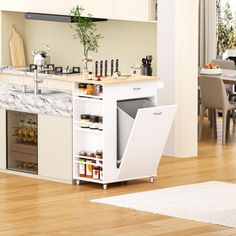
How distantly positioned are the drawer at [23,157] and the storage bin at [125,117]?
1.02 meters

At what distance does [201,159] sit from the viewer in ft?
35.9

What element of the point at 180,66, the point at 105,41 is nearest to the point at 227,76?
the point at 105,41

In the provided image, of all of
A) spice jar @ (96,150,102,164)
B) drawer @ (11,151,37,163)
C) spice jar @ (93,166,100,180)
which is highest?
spice jar @ (96,150,102,164)

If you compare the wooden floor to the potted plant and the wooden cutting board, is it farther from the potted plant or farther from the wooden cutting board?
the wooden cutting board

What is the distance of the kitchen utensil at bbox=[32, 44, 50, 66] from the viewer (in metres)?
12.4

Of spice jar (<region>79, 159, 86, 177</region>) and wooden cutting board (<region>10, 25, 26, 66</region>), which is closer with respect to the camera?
spice jar (<region>79, 159, 86, 177</region>)

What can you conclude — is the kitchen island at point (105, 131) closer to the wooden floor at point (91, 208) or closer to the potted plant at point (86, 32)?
the wooden floor at point (91, 208)

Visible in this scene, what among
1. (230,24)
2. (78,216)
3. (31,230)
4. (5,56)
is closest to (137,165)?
(78,216)

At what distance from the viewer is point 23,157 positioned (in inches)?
396

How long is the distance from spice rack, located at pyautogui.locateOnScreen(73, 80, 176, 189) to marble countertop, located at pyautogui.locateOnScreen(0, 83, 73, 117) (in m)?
0.15

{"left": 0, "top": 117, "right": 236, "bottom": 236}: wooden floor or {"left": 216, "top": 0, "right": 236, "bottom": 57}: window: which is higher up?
{"left": 216, "top": 0, "right": 236, "bottom": 57}: window

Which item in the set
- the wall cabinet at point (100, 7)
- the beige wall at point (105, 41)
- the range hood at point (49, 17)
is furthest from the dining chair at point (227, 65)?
the wall cabinet at point (100, 7)

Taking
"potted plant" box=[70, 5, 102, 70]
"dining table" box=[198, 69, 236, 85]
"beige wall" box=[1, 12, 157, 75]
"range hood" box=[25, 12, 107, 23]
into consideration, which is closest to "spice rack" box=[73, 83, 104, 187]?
"beige wall" box=[1, 12, 157, 75]

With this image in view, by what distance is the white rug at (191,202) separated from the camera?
8.20 metres
